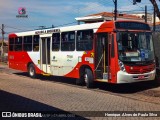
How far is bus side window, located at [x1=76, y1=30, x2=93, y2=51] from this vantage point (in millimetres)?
16922

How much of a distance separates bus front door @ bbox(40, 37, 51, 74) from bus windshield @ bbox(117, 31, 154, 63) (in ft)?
20.6

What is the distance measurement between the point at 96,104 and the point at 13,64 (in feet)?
44.7

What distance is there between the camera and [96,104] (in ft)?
40.6

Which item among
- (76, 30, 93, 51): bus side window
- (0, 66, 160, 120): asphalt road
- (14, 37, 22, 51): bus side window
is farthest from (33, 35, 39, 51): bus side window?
(0, 66, 160, 120): asphalt road

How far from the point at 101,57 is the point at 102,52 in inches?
8.9

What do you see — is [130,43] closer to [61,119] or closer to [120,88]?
[120,88]

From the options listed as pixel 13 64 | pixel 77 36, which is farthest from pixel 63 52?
pixel 13 64

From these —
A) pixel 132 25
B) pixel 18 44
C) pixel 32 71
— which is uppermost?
pixel 132 25

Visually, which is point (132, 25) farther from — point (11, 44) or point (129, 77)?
point (11, 44)

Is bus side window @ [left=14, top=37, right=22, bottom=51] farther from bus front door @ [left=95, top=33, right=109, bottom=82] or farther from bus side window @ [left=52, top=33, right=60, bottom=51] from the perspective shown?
bus front door @ [left=95, top=33, right=109, bottom=82]

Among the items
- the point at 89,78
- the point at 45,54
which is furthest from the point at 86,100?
the point at 45,54

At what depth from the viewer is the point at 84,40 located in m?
17.4

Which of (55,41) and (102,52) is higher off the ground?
(55,41)

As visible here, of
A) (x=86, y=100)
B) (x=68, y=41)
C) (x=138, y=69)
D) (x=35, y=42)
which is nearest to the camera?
(x=86, y=100)
